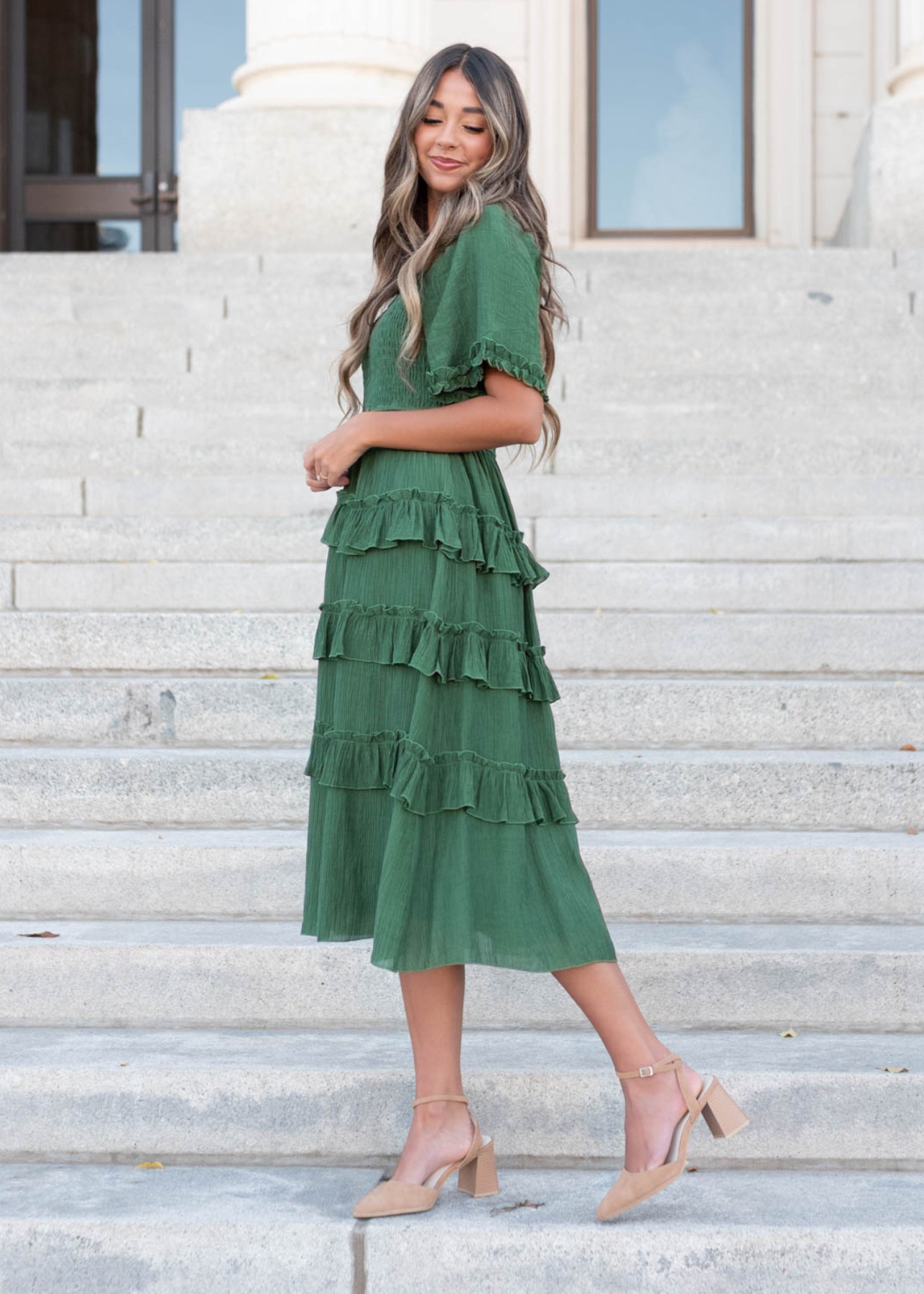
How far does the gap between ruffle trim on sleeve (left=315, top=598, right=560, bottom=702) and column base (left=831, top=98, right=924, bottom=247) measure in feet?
20.1

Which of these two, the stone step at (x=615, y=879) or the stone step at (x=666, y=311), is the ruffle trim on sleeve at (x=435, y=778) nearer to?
the stone step at (x=615, y=879)

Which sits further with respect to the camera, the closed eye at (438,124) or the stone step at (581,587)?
the stone step at (581,587)

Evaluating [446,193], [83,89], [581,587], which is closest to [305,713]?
[581,587]

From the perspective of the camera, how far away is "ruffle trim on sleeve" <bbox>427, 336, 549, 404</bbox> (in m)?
2.25

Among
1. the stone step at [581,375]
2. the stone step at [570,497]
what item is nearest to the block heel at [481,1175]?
the stone step at [570,497]

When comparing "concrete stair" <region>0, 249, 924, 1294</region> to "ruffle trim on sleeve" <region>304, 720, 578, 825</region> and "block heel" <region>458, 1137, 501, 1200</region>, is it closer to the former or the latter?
"block heel" <region>458, 1137, 501, 1200</region>

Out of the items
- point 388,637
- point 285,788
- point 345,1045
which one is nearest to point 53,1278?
point 345,1045

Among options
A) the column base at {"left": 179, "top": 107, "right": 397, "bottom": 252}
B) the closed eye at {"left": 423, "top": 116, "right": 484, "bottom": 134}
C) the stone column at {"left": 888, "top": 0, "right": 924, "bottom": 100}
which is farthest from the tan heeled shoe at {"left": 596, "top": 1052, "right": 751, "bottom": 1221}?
the stone column at {"left": 888, "top": 0, "right": 924, "bottom": 100}

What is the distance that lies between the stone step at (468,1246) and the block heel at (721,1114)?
0.21 m

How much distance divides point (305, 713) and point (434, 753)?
1.80 metres

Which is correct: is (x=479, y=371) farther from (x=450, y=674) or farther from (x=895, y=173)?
(x=895, y=173)

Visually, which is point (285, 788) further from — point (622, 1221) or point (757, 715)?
point (622, 1221)

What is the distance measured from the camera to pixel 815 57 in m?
9.62

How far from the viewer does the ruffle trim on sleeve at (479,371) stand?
2248mm
